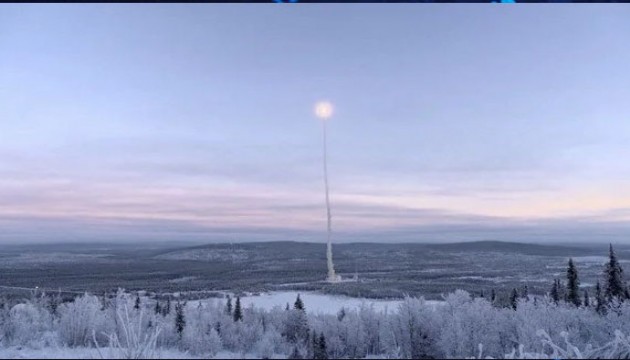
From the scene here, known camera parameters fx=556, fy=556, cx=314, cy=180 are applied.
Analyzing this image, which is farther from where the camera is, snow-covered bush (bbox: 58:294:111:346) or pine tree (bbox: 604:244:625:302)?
pine tree (bbox: 604:244:625:302)

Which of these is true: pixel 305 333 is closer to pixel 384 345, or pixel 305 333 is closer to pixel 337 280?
pixel 384 345

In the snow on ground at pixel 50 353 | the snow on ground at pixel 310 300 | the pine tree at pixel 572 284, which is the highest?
the snow on ground at pixel 50 353

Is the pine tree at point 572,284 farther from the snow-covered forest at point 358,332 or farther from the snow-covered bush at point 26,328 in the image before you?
the snow-covered bush at point 26,328

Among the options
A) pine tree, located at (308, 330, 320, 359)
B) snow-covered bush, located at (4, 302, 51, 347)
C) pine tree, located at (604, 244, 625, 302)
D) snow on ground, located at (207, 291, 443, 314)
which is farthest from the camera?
snow on ground, located at (207, 291, 443, 314)

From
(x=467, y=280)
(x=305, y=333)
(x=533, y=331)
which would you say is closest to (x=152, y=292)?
(x=467, y=280)

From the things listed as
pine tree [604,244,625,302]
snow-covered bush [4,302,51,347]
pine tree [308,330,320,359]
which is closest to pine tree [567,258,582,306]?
pine tree [604,244,625,302]

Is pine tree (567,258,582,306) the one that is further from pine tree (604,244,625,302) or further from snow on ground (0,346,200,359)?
snow on ground (0,346,200,359)

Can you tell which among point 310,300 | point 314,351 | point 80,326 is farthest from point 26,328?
point 310,300

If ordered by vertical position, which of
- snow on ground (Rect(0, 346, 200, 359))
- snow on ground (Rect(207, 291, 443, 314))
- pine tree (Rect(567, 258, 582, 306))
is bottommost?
snow on ground (Rect(207, 291, 443, 314))

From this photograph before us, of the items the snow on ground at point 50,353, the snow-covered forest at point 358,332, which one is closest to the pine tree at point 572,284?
the snow-covered forest at point 358,332

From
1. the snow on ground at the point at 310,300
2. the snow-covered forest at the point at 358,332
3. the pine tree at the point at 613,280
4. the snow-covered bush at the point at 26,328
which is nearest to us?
the snow-covered bush at the point at 26,328

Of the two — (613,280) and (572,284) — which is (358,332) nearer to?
(613,280)

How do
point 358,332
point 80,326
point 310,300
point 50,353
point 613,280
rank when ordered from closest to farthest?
point 50,353
point 80,326
point 358,332
point 613,280
point 310,300

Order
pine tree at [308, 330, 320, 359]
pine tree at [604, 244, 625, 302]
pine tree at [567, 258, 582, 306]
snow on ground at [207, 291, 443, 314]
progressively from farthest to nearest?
snow on ground at [207, 291, 443, 314], pine tree at [567, 258, 582, 306], pine tree at [604, 244, 625, 302], pine tree at [308, 330, 320, 359]
